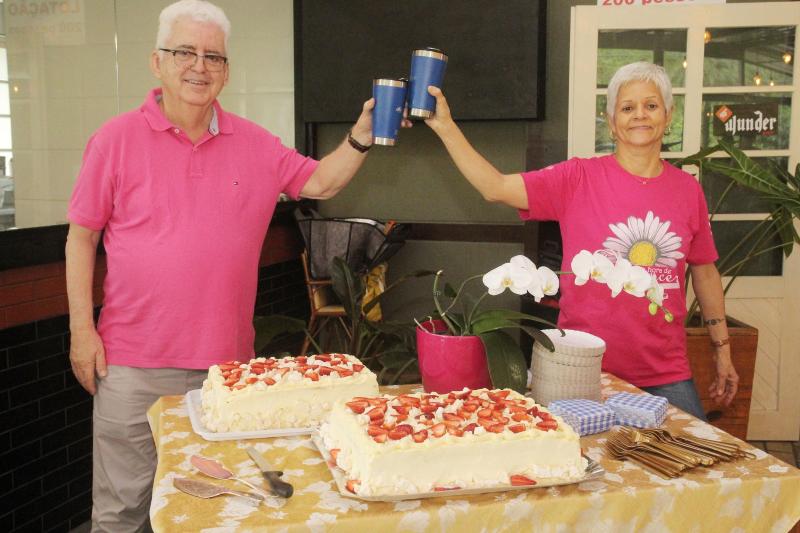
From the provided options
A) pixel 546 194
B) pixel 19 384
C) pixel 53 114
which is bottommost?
pixel 19 384

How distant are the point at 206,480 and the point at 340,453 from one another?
0.22 m

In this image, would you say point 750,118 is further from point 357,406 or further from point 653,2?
Answer: point 357,406

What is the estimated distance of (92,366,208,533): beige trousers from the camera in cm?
221

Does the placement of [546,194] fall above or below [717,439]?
above

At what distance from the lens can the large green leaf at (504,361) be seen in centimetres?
169

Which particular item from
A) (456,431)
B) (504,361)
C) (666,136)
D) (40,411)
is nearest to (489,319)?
(504,361)

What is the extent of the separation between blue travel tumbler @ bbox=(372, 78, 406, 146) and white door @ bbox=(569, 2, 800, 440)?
2.54 m

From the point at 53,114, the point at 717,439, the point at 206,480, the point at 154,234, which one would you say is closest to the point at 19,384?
the point at 154,234

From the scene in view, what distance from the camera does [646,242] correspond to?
2.25m

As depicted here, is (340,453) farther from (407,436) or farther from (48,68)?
(48,68)

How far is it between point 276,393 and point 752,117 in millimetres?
3509

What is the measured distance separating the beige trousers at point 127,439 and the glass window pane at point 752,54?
323 cm

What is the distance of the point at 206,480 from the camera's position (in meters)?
1.36

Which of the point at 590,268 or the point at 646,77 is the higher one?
the point at 646,77
